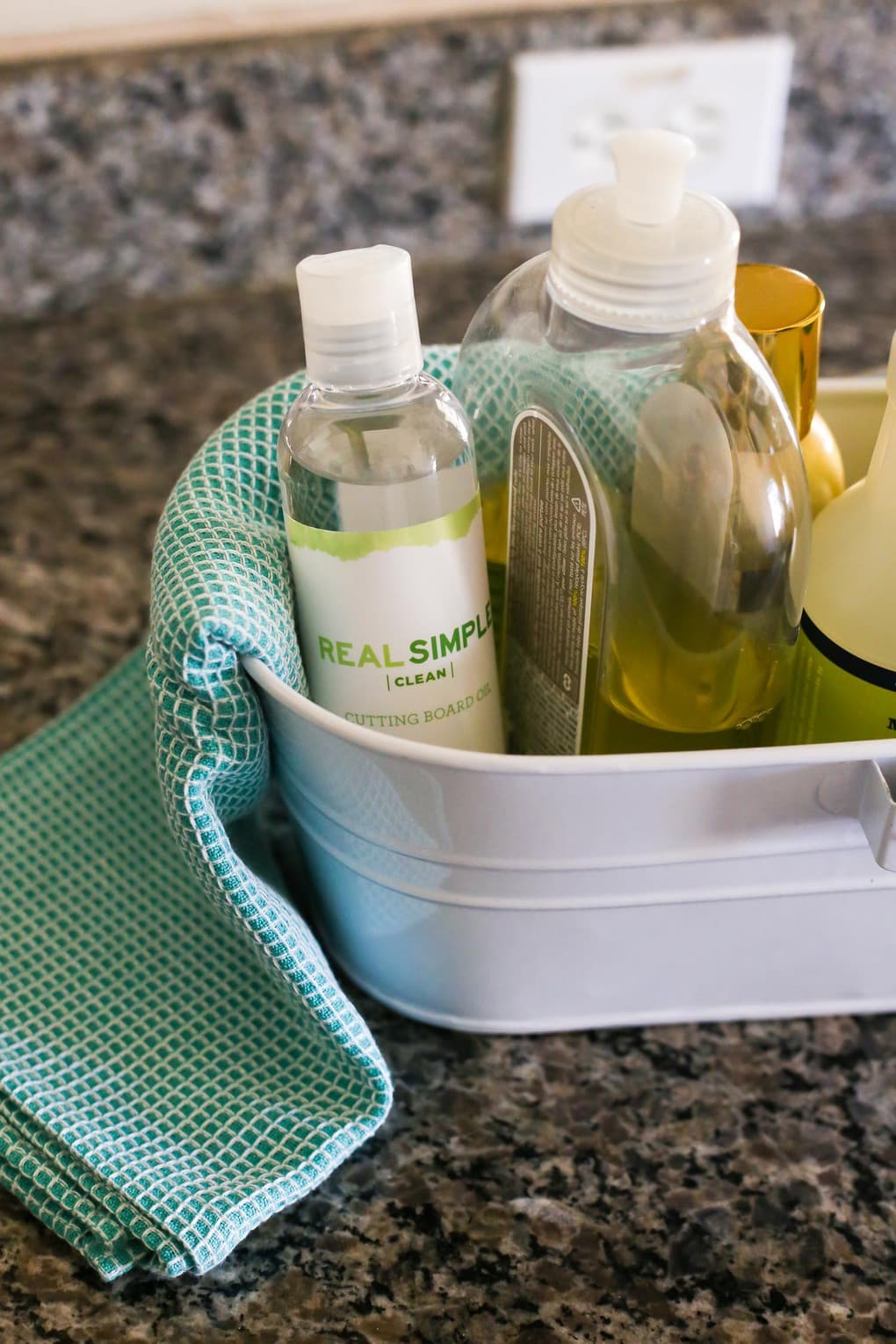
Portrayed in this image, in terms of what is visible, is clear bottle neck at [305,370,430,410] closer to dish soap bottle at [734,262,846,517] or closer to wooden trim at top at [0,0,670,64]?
dish soap bottle at [734,262,846,517]

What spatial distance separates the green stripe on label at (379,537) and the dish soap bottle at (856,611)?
0.11m

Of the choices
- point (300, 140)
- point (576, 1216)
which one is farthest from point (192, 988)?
point (300, 140)

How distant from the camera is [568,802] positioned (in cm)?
33

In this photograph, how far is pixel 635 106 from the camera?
659 millimetres

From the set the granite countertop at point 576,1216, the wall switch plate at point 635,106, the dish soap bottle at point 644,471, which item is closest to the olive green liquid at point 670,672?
the dish soap bottle at point 644,471

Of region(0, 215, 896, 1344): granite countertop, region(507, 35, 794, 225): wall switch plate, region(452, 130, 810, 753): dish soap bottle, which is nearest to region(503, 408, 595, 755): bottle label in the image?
region(452, 130, 810, 753): dish soap bottle

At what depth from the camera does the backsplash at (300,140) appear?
2.06 feet

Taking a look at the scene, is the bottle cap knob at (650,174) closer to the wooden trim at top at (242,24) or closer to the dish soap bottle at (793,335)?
the dish soap bottle at (793,335)

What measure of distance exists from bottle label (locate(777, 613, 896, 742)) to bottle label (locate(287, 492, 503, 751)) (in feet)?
0.33

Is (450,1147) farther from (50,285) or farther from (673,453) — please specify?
(50,285)

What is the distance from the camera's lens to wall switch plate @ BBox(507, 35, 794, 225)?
0.65m

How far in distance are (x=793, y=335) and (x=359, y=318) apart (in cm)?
14

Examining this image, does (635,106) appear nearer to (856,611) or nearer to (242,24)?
(242,24)

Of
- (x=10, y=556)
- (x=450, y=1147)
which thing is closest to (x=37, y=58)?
(x=10, y=556)
